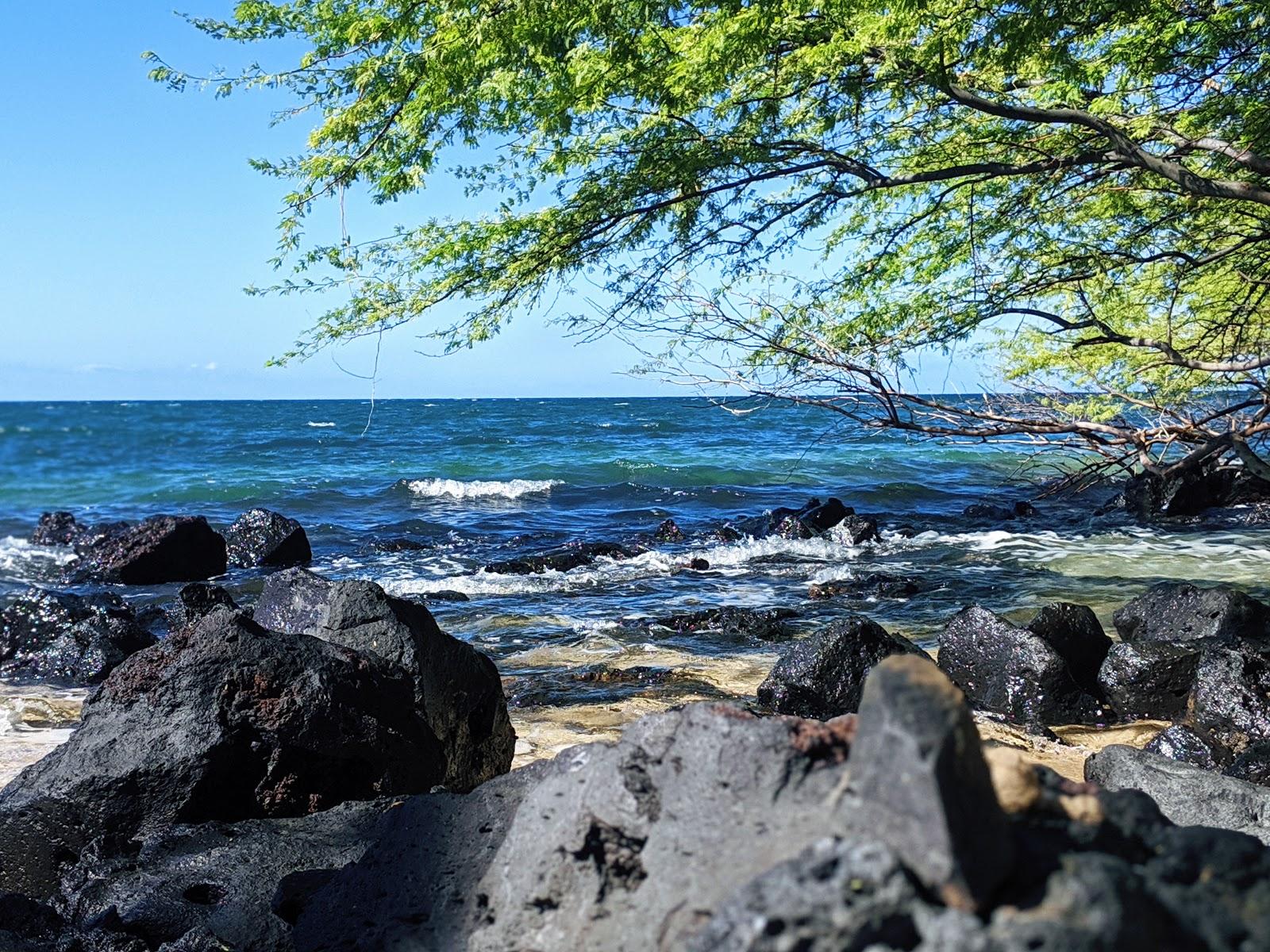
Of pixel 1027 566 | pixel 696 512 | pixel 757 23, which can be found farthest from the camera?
pixel 696 512

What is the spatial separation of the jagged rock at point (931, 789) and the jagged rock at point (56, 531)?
17489 millimetres

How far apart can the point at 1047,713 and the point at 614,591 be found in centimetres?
618

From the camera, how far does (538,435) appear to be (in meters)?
37.3

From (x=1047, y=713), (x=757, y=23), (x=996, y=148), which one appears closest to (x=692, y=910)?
(x=757, y=23)

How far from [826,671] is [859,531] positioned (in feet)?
31.5

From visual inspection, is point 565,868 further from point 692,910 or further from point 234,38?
point 234,38

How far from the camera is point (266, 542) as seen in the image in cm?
1495

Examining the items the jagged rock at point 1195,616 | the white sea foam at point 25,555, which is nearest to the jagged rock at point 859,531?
the jagged rock at point 1195,616

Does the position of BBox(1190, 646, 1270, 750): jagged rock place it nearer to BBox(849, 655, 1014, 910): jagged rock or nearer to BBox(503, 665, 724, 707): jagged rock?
BBox(503, 665, 724, 707): jagged rock

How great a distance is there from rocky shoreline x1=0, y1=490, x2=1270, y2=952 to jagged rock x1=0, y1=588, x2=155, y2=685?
63mm

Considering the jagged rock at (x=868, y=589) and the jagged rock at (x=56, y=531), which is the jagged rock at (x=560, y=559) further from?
the jagged rock at (x=56, y=531)

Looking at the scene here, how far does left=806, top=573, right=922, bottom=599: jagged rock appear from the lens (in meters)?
11.8

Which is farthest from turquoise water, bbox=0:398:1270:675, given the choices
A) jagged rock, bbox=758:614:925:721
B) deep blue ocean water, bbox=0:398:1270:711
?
jagged rock, bbox=758:614:925:721

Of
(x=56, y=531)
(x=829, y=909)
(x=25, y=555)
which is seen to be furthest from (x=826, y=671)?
(x=56, y=531)
